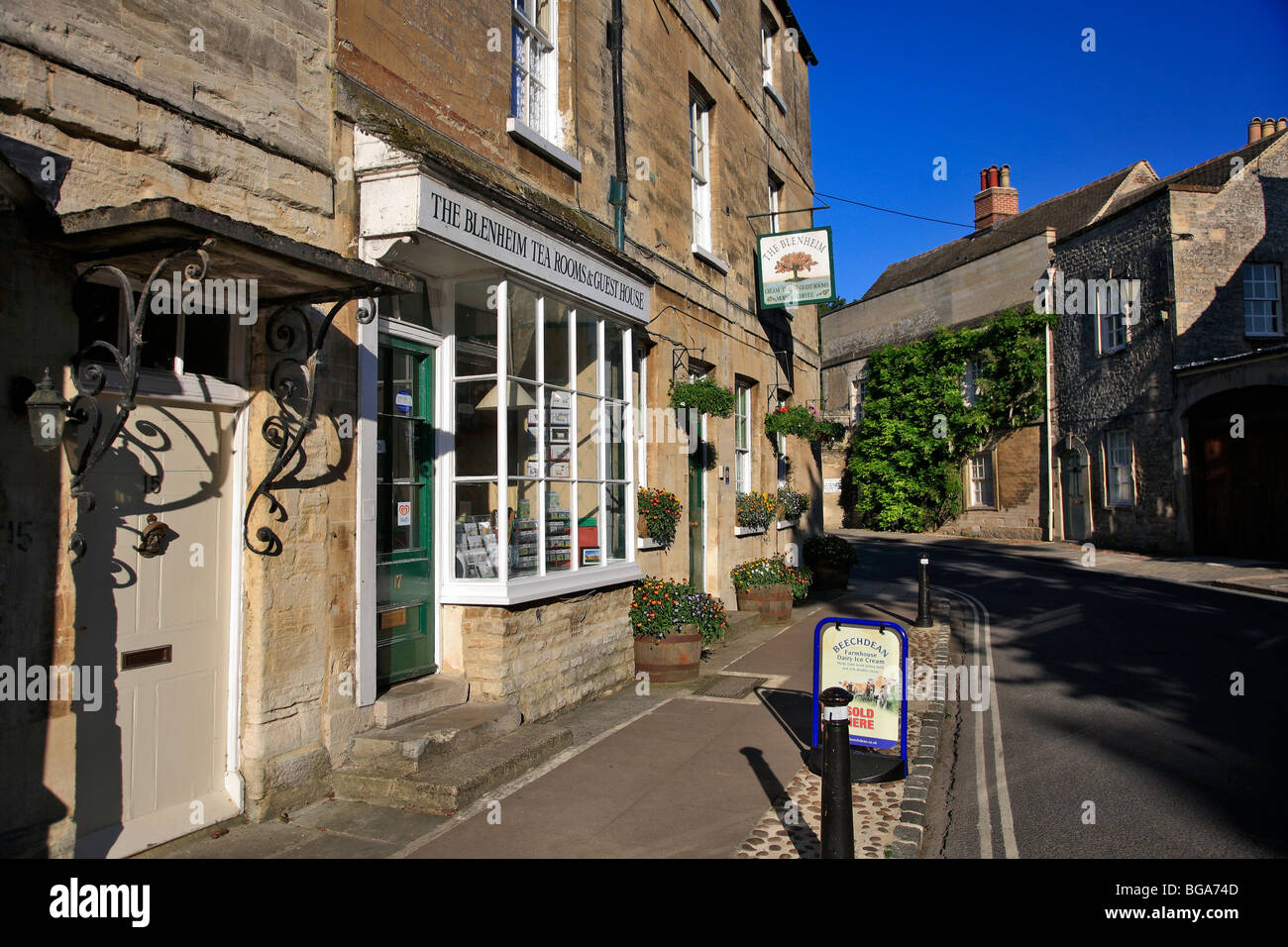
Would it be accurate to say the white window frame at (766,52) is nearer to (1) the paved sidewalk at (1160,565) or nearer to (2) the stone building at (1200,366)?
(2) the stone building at (1200,366)

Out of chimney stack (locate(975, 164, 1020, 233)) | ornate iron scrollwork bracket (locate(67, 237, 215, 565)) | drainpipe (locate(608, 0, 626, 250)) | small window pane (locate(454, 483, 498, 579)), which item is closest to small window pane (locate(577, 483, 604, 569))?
small window pane (locate(454, 483, 498, 579))

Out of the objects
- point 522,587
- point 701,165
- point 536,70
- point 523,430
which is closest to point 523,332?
point 523,430

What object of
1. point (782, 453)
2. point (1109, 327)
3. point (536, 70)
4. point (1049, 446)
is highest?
point (1109, 327)

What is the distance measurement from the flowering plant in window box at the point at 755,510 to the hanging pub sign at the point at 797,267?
296cm

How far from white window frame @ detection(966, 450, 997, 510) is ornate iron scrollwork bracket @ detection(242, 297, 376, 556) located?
25.2 meters

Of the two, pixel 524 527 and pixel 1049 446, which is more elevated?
pixel 1049 446

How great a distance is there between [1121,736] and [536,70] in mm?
7652

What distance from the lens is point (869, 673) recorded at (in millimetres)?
6031

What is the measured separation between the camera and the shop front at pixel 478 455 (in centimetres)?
565

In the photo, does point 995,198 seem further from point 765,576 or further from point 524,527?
point 524,527
